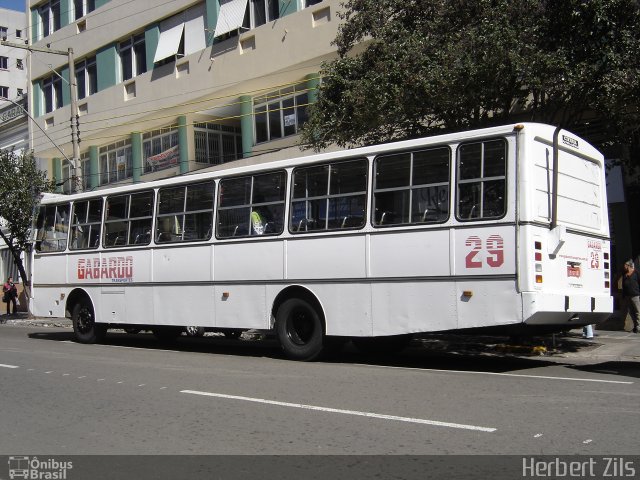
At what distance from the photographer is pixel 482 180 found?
31.3 ft

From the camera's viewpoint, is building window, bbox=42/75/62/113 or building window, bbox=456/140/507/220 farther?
building window, bbox=42/75/62/113

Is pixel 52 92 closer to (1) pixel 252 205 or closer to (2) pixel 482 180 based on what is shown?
(1) pixel 252 205

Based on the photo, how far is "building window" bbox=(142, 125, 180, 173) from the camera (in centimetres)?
2823

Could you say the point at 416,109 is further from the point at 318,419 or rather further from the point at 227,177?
the point at 318,419

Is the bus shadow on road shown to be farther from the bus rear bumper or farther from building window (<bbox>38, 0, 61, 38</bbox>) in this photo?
building window (<bbox>38, 0, 61, 38</bbox>)

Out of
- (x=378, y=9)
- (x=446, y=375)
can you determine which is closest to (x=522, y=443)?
(x=446, y=375)

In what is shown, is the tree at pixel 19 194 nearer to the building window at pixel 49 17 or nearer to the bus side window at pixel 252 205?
the building window at pixel 49 17

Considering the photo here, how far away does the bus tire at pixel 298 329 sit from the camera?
37.0 feet

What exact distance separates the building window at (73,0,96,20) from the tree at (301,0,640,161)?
2249 centimetres

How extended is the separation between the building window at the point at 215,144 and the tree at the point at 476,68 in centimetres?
1325

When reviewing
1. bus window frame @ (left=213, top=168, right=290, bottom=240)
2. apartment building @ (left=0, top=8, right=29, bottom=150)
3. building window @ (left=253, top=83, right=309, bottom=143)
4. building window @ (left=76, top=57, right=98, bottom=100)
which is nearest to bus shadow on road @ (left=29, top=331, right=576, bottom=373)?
bus window frame @ (left=213, top=168, right=290, bottom=240)

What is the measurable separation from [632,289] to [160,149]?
66.5ft

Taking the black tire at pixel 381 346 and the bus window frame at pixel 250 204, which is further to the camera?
the black tire at pixel 381 346

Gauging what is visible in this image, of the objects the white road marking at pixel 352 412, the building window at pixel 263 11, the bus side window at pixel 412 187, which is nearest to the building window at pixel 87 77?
the building window at pixel 263 11
